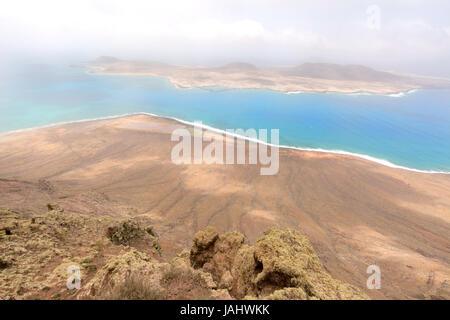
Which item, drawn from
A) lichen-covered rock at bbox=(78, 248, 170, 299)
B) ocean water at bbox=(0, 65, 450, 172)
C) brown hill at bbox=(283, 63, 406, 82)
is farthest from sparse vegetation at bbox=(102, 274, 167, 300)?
brown hill at bbox=(283, 63, 406, 82)

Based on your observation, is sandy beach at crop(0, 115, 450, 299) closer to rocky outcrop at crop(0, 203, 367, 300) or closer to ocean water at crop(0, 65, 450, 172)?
rocky outcrop at crop(0, 203, 367, 300)

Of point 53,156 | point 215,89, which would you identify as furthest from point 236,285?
point 215,89

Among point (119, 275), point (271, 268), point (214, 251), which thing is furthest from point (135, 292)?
point (214, 251)

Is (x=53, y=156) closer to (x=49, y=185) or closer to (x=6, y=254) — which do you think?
(x=49, y=185)

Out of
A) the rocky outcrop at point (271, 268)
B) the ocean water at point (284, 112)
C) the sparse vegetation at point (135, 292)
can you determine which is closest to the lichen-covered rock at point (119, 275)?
the sparse vegetation at point (135, 292)

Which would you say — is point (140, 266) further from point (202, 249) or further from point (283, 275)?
point (283, 275)

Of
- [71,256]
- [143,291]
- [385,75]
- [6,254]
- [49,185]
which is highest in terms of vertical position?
[385,75]
